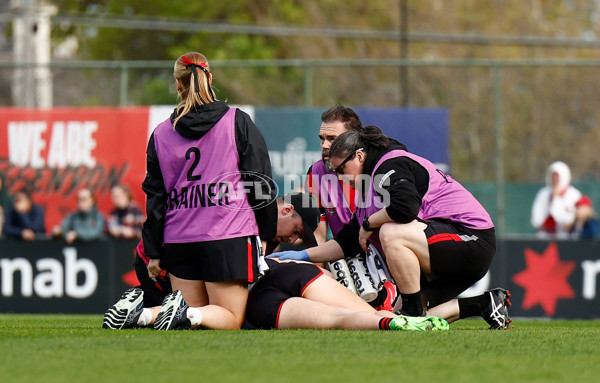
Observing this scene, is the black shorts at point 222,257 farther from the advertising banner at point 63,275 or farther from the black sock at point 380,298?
the advertising banner at point 63,275

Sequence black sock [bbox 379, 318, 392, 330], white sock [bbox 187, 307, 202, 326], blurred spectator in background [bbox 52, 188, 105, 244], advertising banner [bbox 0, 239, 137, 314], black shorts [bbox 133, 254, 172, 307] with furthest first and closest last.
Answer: blurred spectator in background [bbox 52, 188, 105, 244], advertising banner [bbox 0, 239, 137, 314], black shorts [bbox 133, 254, 172, 307], white sock [bbox 187, 307, 202, 326], black sock [bbox 379, 318, 392, 330]

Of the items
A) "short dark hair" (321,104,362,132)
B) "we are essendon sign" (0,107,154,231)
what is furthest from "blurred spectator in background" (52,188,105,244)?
"short dark hair" (321,104,362,132)

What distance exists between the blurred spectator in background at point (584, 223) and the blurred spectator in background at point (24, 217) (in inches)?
269

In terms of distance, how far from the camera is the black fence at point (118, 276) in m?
12.3

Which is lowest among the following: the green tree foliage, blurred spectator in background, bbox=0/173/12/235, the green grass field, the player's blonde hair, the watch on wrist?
the green grass field

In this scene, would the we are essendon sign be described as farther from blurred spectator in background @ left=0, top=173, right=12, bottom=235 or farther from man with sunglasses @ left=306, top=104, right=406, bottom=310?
man with sunglasses @ left=306, top=104, right=406, bottom=310

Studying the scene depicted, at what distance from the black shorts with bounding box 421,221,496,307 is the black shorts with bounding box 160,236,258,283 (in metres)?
1.15

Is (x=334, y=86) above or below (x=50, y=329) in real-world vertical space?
above

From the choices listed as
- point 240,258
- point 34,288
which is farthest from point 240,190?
point 34,288

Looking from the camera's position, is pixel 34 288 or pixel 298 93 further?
pixel 298 93

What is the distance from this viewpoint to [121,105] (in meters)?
14.0

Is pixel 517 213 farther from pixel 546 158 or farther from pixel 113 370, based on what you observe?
pixel 113 370

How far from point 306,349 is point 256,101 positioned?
1499cm

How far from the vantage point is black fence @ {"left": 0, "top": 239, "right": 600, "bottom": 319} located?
12.3 m
